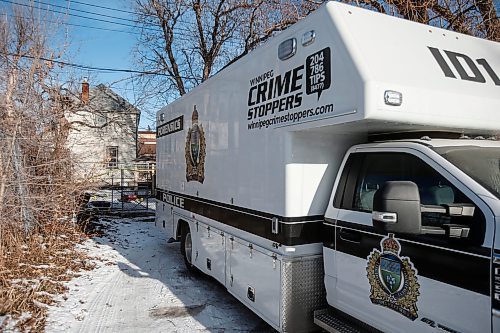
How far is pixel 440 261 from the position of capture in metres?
2.63

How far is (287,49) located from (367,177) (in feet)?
4.80

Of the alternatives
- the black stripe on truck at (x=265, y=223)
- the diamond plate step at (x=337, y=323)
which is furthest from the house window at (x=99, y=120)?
the diamond plate step at (x=337, y=323)

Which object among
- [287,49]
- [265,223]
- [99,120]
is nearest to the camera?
[287,49]

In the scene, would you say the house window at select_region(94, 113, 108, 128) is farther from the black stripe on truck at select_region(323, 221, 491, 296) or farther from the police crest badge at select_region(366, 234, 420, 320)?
the police crest badge at select_region(366, 234, 420, 320)

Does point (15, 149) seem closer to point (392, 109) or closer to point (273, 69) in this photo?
point (273, 69)

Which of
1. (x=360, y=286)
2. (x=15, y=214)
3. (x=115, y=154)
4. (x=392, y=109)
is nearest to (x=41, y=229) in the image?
(x=15, y=214)

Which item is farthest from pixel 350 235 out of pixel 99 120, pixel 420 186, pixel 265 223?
pixel 99 120

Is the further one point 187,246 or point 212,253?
point 187,246

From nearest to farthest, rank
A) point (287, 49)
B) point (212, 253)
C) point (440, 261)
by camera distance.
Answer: point (440, 261) → point (287, 49) → point (212, 253)

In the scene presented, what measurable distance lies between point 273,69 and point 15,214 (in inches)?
240

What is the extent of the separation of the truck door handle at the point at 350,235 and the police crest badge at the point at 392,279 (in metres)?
0.20

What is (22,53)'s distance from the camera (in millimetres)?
8469

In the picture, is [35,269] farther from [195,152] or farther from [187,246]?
[195,152]

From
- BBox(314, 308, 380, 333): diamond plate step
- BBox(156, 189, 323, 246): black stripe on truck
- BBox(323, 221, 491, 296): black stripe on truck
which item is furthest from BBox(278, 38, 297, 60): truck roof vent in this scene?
BBox(314, 308, 380, 333): diamond plate step
